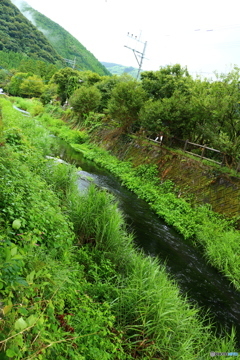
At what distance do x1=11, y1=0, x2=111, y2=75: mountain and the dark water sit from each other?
129 metres

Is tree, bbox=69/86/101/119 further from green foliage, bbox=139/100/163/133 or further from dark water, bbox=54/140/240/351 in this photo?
dark water, bbox=54/140/240/351

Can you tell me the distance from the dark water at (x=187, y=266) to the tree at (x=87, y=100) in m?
18.8

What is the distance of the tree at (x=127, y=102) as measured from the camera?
20217mm

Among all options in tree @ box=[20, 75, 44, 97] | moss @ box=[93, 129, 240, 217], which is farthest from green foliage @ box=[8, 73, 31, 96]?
moss @ box=[93, 129, 240, 217]

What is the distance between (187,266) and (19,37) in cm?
11741

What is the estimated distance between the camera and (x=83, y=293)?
369 cm

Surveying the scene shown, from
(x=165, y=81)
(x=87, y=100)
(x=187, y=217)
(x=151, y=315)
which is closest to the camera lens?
(x=151, y=315)

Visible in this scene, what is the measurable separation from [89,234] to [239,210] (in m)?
8.04

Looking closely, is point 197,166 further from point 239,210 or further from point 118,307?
point 118,307

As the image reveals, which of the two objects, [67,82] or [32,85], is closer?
[67,82]

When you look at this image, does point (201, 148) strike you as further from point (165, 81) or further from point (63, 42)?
point (63, 42)

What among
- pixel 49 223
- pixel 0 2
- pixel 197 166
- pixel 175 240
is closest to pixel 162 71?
pixel 197 166

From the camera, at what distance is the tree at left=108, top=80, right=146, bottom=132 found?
2022 centimetres

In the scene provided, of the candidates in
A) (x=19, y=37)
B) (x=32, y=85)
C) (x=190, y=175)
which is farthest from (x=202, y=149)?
(x=19, y=37)
